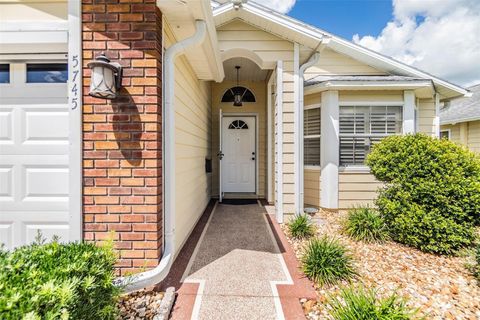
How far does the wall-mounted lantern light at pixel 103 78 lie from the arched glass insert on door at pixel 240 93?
4.49 m

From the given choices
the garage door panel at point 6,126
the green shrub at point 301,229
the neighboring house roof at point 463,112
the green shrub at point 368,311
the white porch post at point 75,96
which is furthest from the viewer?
the neighboring house roof at point 463,112

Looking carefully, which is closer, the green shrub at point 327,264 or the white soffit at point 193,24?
the white soffit at point 193,24

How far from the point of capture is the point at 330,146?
4.91m

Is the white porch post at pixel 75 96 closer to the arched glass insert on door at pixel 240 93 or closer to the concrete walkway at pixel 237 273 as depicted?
the concrete walkway at pixel 237 273

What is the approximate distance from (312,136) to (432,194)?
8.28 feet

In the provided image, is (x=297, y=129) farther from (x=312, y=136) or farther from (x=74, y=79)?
(x=74, y=79)

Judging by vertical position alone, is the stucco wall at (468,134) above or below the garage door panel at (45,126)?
above

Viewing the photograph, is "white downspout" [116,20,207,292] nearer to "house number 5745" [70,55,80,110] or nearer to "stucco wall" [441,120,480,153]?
"house number 5745" [70,55,80,110]

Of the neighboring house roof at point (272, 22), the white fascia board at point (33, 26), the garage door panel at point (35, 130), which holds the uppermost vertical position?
the neighboring house roof at point (272, 22)

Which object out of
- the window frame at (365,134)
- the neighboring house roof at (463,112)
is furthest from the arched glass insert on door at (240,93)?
the neighboring house roof at (463,112)

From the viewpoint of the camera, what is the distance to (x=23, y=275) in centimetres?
127

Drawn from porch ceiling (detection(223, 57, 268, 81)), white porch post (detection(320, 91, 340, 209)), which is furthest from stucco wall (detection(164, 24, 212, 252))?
white porch post (detection(320, 91, 340, 209))

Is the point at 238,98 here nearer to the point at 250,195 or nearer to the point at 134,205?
the point at 250,195

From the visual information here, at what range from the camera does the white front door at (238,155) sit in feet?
21.4
